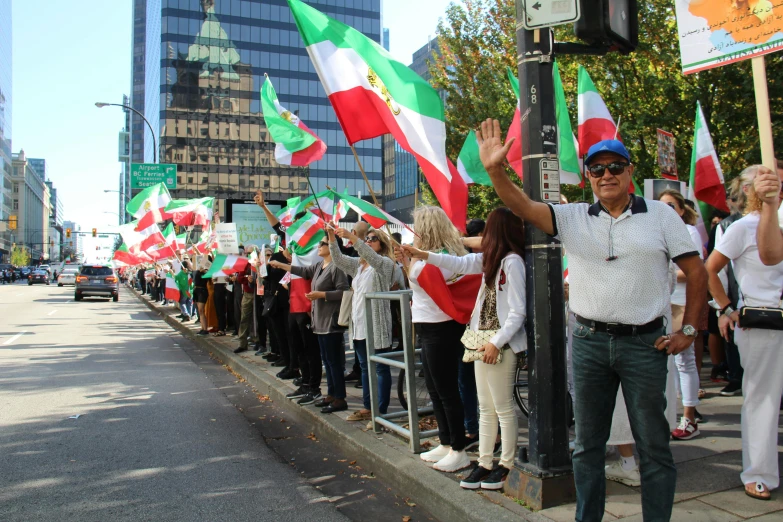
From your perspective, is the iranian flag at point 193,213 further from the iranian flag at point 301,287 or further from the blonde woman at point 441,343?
the blonde woman at point 441,343

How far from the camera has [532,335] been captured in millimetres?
3953

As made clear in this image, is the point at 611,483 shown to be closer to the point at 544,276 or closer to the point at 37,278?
the point at 544,276

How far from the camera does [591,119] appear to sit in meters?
7.47

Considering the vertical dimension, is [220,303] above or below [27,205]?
below

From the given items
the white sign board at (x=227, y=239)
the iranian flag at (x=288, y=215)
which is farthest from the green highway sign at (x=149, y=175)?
the iranian flag at (x=288, y=215)

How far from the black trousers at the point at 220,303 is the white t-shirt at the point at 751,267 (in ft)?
39.5

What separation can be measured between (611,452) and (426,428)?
1807 millimetres

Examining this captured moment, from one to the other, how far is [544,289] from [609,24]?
1611mm

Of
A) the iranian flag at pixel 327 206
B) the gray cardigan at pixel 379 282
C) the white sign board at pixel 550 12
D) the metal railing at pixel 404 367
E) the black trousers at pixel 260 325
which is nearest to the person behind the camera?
the white sign board at pixel 550 12

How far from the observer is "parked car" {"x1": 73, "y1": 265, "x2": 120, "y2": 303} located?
32.4m

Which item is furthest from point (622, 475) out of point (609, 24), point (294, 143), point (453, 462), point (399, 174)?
point (399, 174)

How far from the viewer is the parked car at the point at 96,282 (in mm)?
32406

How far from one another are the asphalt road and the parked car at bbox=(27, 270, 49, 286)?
5850 cm

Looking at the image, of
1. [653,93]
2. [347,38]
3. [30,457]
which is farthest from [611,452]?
[653,93]
